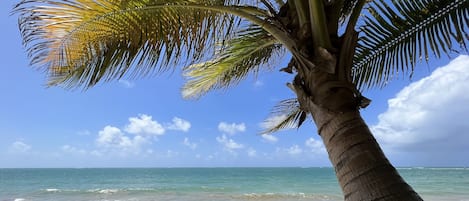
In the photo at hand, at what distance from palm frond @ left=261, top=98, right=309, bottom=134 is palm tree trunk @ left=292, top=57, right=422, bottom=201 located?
2.74m

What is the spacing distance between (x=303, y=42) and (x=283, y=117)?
3124mm

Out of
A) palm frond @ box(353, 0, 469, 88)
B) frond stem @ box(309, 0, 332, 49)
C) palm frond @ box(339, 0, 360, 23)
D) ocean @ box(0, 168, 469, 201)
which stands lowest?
ocean @ box(0, 168, 469, 201)

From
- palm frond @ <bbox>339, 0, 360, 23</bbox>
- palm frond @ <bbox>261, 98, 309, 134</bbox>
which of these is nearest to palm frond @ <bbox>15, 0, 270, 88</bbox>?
palm frond @ <bbox>339, 0, 360, 23</bbox>

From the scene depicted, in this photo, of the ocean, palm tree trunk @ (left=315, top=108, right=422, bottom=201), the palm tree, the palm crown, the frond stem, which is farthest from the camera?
the ocean

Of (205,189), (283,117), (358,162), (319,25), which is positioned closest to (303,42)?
(319,25)

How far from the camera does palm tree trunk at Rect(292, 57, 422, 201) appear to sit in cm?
177

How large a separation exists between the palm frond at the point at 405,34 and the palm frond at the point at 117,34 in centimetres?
113

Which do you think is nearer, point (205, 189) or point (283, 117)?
point (283, 117)

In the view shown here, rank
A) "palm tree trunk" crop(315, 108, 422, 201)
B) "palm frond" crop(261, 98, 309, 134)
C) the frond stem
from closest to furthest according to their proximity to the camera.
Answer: "palm tree trunk" crop(315, 108, 422, 201) < the frond stem < "palm frond" crop(261, 98, 309, 134)

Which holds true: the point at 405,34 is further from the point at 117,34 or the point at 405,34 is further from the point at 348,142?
the point at 117,34

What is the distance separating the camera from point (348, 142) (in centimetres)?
193

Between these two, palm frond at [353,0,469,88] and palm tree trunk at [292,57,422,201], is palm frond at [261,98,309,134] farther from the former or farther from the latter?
palm tree trunk at [292,57,422,201]

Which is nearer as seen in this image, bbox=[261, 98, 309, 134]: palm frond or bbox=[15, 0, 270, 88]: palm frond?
bbox=[15, 0, 270, 88]: palm frond

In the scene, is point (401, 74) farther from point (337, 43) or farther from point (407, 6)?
point (337, 43)
